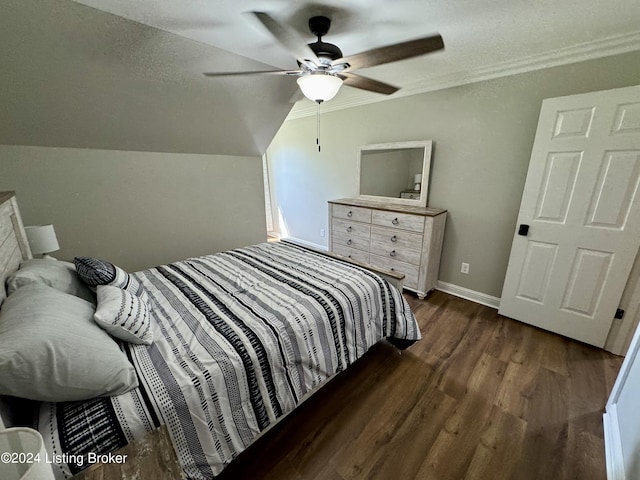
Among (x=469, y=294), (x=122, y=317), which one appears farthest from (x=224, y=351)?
(x=469, y=294)

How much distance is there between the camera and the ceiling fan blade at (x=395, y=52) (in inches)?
49.6

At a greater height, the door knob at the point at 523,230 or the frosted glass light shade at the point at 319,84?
the frosted glass light shade at the point at 319,84

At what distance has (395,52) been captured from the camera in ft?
4.53

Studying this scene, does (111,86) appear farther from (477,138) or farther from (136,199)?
(477,138)

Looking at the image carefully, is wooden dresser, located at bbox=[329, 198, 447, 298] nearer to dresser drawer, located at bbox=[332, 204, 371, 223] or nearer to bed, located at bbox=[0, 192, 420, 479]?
dresser drawer, located at bbox=[332, 204, 371, 223]

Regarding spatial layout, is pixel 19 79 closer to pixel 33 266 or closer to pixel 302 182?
pixel 33 266

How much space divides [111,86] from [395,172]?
275cm

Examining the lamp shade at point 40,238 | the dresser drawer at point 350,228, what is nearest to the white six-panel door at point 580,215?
→ the dresser drawer at point 350,228

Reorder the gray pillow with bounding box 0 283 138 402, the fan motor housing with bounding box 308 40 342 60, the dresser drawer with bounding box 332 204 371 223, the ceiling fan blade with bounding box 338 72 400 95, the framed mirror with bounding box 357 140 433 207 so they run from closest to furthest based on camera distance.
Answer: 1. the gray pillow with bounding box 0 283 138 402
2. the fan motor housing with bounding box 308 40 342 60
3. the ceiling fan blade with bounding box 338 72 400 95
4. the framed mirror with bounding box 357 140 433 207
5. the dresser drawer with bounding box 332 204 371 223

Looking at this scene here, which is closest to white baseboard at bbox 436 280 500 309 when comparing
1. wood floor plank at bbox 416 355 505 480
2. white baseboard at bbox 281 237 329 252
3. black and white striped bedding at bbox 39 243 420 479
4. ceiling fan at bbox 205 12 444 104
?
wood floor plank at bbox 416 355 505 480

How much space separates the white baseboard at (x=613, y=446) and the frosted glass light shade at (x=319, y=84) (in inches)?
92.7

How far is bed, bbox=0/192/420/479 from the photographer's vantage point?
0.85 m

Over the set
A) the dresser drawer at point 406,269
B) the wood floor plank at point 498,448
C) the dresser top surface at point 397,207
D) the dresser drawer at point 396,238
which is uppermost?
the dresser top surface at point 397,207

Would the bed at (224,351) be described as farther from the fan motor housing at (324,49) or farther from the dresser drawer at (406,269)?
the fan motor housing at (324,49)
